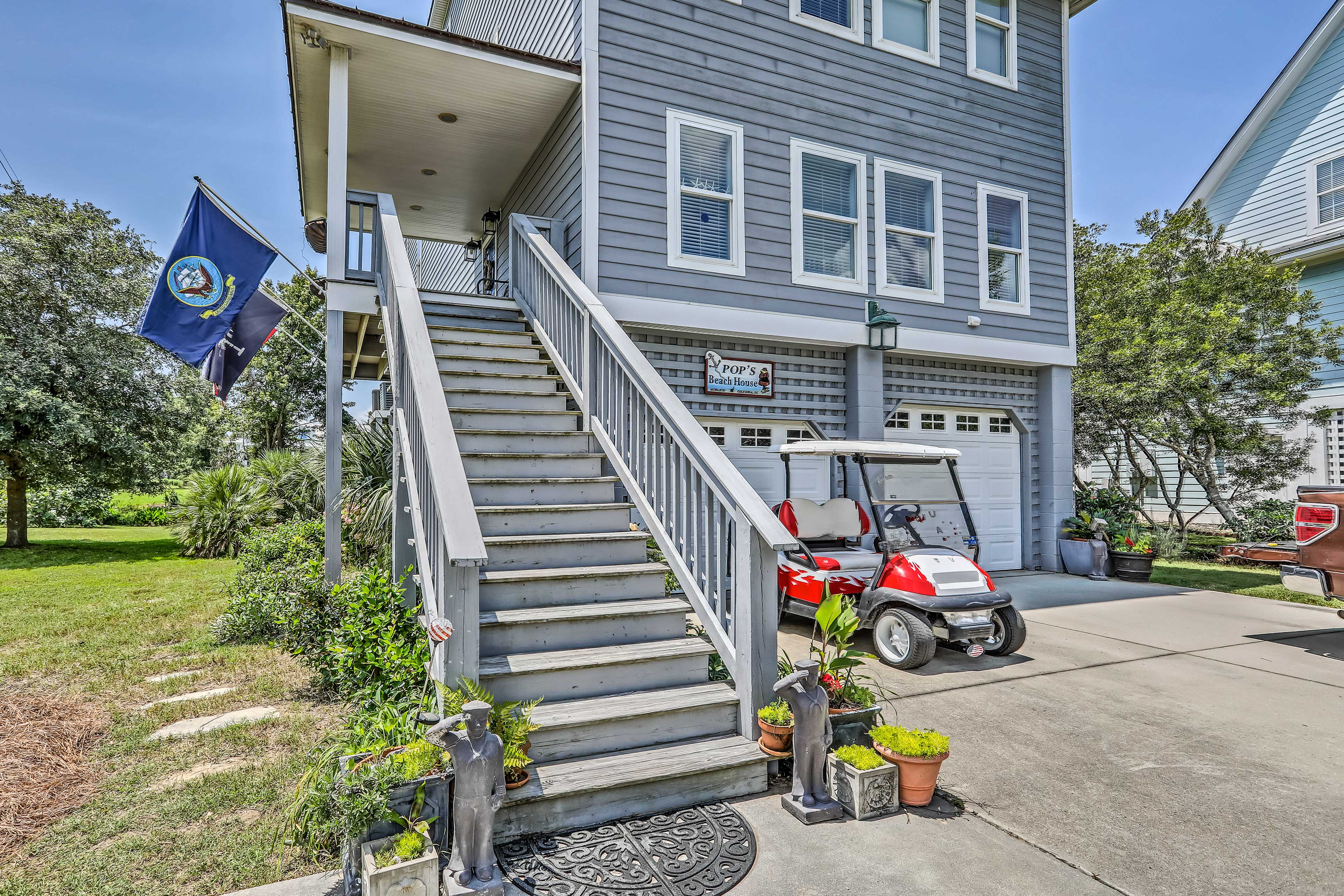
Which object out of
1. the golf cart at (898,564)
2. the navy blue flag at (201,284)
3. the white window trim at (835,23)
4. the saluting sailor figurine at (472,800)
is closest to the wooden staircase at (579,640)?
the saluting sailor figurine at (472,800)

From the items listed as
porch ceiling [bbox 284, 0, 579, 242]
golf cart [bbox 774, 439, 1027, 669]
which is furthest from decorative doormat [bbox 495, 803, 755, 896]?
porch ceiling [bbox 284, 0, 579, 242]

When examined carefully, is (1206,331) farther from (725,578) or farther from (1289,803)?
(725,578)

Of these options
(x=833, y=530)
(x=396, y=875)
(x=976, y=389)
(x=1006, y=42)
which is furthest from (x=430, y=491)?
(x=1006, y=42)

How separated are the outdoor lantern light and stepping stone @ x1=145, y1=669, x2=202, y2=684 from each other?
23.2 ft

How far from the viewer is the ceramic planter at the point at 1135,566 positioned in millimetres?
9086

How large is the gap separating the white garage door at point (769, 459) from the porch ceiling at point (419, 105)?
3.87 m

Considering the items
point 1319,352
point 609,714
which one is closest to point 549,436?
point 609,714

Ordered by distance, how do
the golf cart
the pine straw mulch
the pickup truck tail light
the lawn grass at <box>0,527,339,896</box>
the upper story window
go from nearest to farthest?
1. the lawn grass at <box>0,527,339,896</box>
2. the pine straw mulch
3. the golf cart
4. the pickup truck tail light
5. the upper story window

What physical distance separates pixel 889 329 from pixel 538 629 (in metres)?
5.99

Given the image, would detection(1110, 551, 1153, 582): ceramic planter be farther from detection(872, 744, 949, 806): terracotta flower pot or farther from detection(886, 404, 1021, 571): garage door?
detection(872, 744, 949, 806): terracotta flower pot

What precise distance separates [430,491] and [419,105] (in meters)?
5.62

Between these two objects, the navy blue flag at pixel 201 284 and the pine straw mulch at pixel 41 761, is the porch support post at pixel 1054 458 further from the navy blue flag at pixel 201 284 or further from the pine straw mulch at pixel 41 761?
the pine straw mulch at pixel 41 761

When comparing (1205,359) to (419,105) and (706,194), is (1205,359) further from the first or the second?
(419,105)

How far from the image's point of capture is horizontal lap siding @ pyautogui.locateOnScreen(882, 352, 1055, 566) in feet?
29.1
